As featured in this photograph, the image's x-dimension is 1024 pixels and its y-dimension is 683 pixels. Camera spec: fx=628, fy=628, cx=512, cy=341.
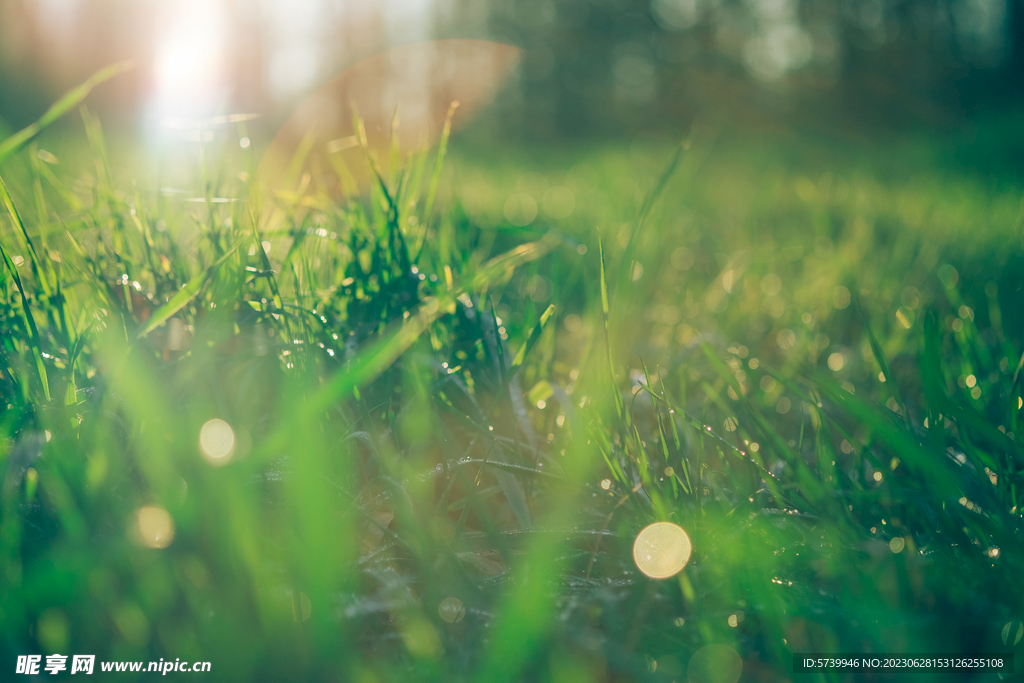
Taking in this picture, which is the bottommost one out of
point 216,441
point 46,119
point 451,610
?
point 451,610

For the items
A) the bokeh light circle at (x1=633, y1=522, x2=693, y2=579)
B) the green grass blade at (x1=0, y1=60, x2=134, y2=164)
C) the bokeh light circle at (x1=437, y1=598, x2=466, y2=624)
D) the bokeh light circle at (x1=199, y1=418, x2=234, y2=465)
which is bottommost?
the bokeh light circle at (x1=437, y1=598, x2=466, y2=624)

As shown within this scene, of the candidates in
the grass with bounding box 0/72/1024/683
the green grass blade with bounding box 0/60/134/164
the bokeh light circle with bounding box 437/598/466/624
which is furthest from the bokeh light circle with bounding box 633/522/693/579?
the green grass blade with bounding box 0/60/134/164

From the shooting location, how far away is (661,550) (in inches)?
26.0

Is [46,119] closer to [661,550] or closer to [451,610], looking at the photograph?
[451,610]

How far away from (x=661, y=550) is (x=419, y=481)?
0.27 metres

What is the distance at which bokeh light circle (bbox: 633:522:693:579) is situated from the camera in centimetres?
64

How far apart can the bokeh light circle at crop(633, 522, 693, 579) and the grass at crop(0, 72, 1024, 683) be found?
0.01m

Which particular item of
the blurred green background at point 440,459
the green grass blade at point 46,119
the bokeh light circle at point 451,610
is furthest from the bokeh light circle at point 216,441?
the green grass blade at point 46,119

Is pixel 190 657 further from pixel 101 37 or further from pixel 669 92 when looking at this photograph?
pixel 101 37

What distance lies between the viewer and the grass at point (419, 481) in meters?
0.57

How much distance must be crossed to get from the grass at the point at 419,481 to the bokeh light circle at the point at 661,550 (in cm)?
1

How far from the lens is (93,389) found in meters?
0.73

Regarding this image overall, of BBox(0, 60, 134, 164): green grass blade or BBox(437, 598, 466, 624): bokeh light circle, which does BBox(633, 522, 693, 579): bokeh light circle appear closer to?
BBox(437, 598, 466, 624): bokeh light circle

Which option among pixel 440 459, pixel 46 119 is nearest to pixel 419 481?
pixel 440 459
